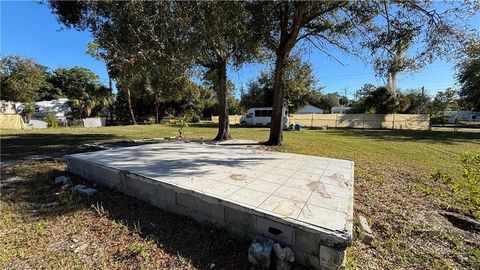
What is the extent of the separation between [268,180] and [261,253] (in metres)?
1.42

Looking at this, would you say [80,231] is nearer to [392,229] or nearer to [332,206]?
[332,206]

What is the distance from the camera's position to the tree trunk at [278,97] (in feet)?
27.0

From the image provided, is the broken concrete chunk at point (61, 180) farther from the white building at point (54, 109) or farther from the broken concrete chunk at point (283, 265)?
the white building at point (54, 109)

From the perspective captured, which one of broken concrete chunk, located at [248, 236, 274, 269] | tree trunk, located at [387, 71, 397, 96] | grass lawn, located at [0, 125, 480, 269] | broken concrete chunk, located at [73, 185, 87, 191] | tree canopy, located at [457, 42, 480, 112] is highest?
tree canopy, located at [457, 42, 480, 112]

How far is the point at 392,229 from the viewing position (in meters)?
2.79

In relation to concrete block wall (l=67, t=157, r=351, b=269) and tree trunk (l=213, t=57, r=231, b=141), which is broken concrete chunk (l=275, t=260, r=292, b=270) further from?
tree trunk (l=213, t=57, r=231, b=141)

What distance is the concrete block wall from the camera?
195 cm

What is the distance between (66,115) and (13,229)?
28318 mm

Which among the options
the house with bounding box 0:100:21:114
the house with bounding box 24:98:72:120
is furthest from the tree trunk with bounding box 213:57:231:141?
the house with bounding box 0:100:21:114

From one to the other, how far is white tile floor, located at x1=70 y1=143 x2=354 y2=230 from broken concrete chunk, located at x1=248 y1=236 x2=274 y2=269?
0.27 meters

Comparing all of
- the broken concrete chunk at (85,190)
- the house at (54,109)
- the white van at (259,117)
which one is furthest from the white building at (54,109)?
the broken concrete chunk at (85,190)

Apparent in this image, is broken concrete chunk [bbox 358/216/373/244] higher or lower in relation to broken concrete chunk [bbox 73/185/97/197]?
lower

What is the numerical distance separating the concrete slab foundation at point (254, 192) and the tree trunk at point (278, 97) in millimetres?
3919

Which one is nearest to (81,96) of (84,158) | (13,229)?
(84,158)
